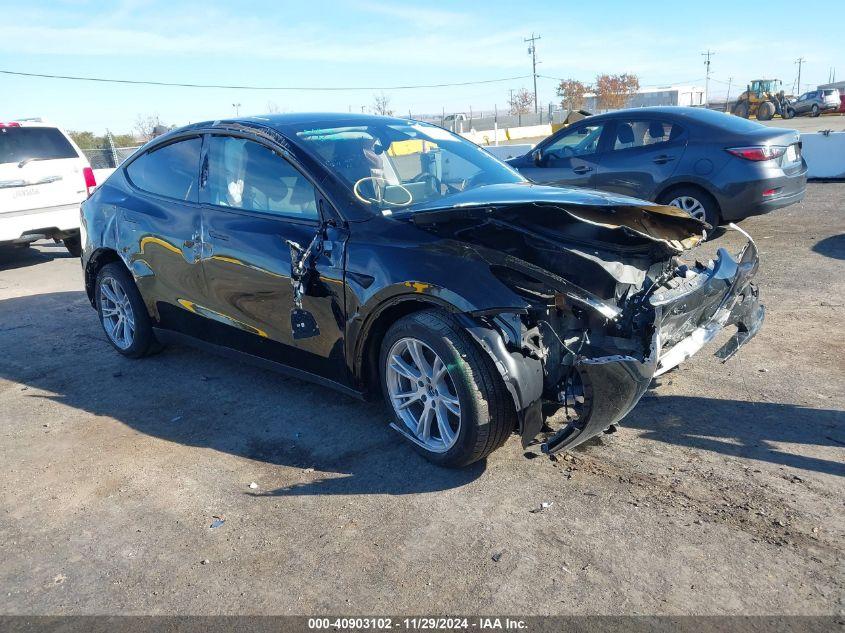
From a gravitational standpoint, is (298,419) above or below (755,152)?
below

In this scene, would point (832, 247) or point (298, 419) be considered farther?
point (832, 247)

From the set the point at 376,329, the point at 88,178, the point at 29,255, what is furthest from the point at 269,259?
the point at 29,255

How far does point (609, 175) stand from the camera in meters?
8.58

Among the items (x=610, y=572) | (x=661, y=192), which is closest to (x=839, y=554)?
(x=610, y=572)

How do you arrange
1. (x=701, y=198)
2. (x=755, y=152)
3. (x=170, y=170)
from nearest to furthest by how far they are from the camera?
(x=170, y=170)
(x=755, y=152)
(x=701, y=198)

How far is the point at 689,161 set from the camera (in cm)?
801

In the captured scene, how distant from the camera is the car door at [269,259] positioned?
149 inches

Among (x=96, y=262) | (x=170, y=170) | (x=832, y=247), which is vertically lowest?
(x=832, y=247)

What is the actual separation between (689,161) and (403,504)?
6.33m

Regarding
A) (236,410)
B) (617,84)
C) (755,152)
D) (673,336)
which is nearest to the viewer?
(673,336)

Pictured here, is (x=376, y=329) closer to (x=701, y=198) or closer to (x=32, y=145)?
(x=701, y=198)

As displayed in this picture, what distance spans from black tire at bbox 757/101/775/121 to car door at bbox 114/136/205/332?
4190cm

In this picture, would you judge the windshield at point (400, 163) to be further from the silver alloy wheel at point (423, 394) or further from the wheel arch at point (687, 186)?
the wheel arch at point (687, 186)

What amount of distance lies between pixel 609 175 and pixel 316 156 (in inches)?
217
